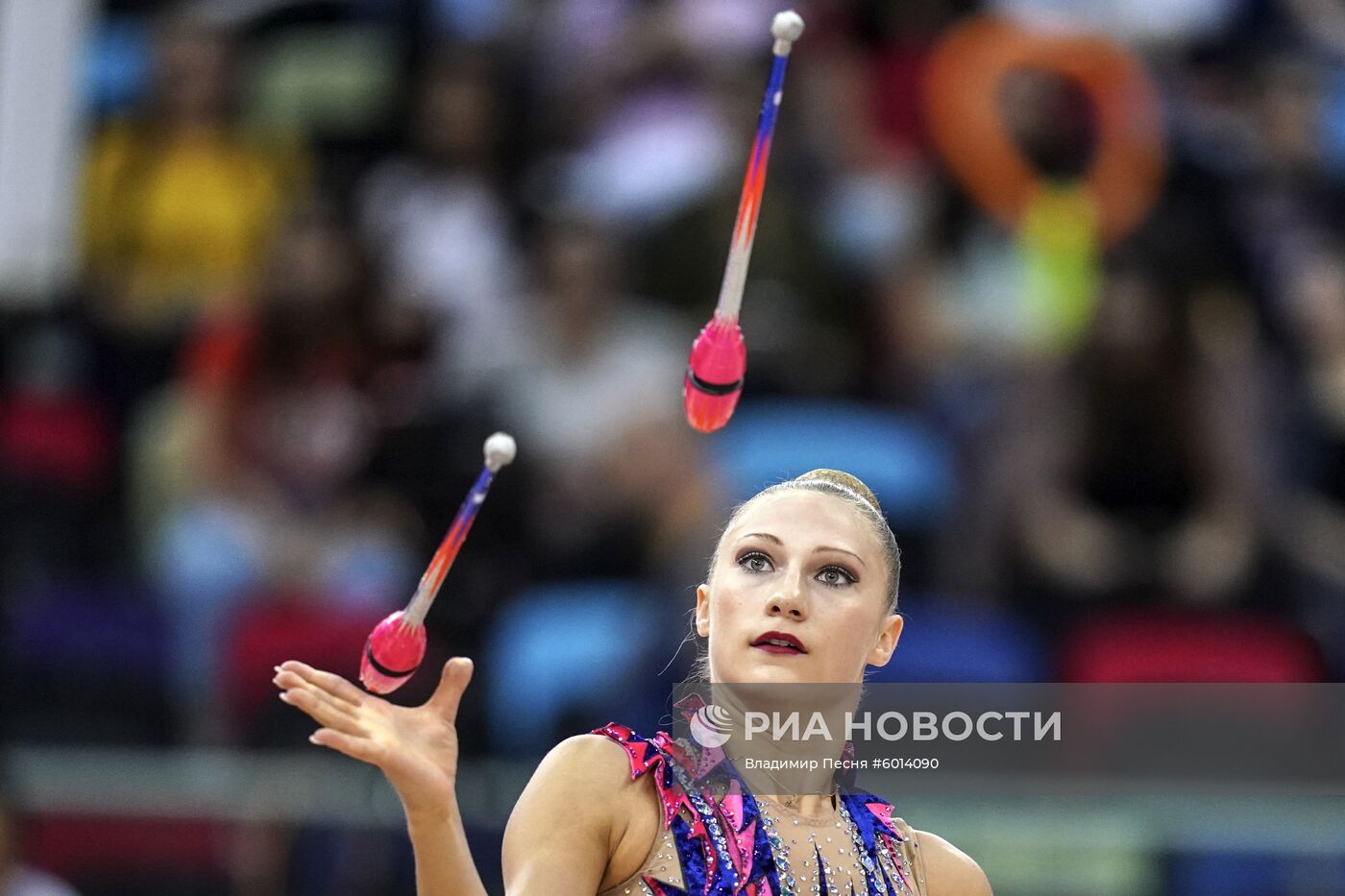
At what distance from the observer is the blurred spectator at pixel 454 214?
7.38 metres

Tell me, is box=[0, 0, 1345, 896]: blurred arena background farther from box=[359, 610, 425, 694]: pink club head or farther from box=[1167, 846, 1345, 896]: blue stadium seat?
box=[359, 610, 425, 694]: pink club head

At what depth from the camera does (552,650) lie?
20.4 feet

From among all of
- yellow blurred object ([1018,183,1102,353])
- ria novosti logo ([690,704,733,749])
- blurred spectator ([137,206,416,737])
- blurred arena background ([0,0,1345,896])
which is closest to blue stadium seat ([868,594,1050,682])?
blurred arena background ([0,0,1345,896])

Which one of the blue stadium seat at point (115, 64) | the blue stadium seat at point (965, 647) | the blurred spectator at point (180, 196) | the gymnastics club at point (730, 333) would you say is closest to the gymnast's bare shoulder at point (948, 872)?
the gymnastics club at point (730, 333)

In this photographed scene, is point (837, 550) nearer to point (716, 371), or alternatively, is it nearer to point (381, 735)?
point (716, 371)

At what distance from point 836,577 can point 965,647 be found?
9.20ft

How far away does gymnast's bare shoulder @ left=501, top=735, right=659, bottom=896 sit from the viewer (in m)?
2.82

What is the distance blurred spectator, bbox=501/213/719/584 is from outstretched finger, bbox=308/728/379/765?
133 inches

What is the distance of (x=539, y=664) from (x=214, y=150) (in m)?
2.76

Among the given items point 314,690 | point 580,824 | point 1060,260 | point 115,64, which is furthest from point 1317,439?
point 115,64

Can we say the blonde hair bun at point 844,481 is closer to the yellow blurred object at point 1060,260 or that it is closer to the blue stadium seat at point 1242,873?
the blue stadium seat at point 1242,873

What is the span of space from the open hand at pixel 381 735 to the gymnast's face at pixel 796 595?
48 cm

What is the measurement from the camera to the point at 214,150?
25.7 ft

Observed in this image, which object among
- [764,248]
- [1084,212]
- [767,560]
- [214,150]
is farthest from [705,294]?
[767,560]
